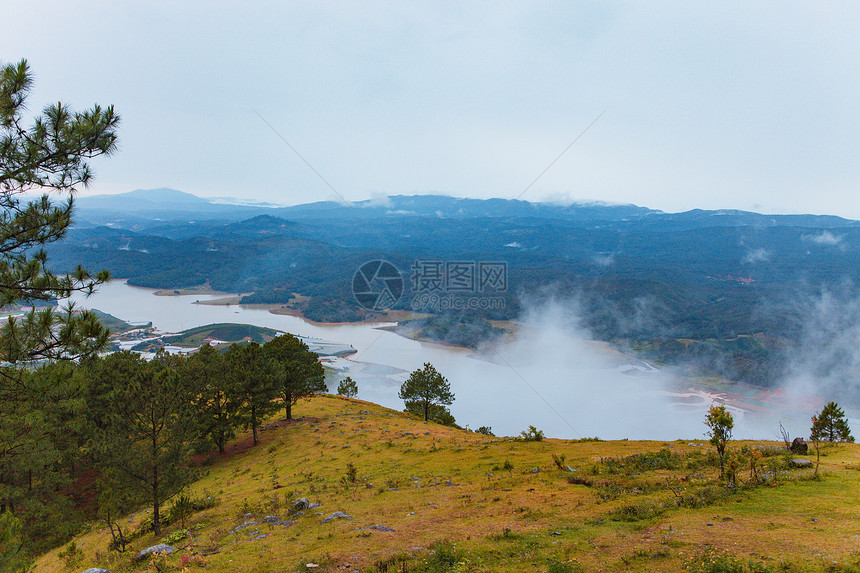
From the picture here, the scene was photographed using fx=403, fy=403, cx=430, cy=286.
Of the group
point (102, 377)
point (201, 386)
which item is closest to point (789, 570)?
point (201, 386)

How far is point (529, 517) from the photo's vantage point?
11594 mm

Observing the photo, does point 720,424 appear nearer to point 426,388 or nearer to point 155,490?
point 155,490

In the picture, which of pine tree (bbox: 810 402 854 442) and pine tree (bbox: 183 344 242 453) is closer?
pine tree (bbox: 810 402 854 442)

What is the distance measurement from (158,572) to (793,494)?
15.8 m

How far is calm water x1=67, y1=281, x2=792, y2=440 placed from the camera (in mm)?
105875

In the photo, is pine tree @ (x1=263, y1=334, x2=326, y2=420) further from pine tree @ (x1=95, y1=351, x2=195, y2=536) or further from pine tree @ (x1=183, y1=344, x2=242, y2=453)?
pine tree @ (x1=95, y1=351, x2=195, y2=536)

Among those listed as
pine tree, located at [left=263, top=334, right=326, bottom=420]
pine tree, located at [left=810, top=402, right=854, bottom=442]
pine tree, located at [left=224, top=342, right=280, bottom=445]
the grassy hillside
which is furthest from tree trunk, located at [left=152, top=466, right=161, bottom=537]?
pine tree, located at [left=810, top=402, right=854, bottom=442]

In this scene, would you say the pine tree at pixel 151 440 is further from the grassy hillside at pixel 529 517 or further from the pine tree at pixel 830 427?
the pine tree at pixel 830 427

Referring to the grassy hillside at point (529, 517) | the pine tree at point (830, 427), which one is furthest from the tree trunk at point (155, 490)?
the pine tree at point (830, 427)

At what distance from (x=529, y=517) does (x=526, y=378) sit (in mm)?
137577

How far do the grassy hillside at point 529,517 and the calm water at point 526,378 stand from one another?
78.2 metres

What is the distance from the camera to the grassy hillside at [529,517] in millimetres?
8289

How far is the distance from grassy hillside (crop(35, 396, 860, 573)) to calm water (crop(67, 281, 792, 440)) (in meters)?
78.2

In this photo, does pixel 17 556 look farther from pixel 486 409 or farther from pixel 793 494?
pixel 486 409
